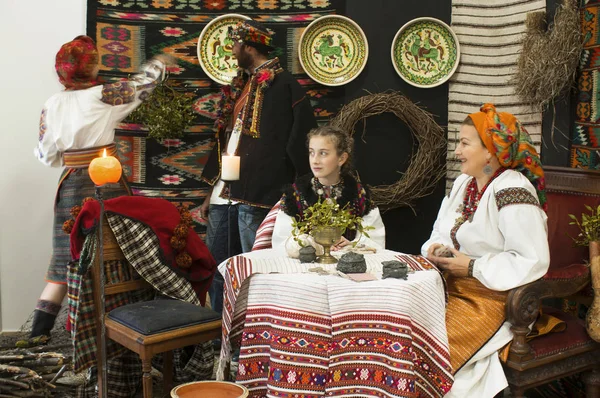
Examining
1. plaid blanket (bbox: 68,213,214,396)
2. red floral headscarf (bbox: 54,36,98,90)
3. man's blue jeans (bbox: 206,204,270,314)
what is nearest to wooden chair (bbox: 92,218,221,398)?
plaid blanket (bbox: 68,213,214,396)

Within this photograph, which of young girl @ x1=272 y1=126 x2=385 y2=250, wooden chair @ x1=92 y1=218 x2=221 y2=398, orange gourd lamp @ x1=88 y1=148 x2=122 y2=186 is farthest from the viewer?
young girl @ x1=272 y1=126 x2=385 y2=250

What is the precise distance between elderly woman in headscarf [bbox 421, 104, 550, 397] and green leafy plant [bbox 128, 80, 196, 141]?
7.37 ft

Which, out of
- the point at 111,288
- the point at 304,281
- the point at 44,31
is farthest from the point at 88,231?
the point at 44,31

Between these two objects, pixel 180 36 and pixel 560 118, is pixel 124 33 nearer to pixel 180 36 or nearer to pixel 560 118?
pixel 180 36

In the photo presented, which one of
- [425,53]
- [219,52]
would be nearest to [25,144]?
[219,52]

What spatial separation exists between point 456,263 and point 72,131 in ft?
8.64

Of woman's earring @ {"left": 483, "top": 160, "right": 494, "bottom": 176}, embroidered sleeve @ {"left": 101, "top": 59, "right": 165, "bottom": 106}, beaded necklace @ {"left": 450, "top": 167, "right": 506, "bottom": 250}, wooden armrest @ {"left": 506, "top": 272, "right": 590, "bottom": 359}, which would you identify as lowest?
wooden armrest @ {"left": 506, "top": 272, "right": 590, "bottom": 359}

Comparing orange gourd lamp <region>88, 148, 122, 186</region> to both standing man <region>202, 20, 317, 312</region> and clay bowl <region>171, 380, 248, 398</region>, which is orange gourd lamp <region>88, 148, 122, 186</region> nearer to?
clay bowl <region>171, 380, 248, 398</region>

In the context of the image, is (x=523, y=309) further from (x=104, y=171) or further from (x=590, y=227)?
(x=104, y=171)

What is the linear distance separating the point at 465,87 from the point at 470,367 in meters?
2.62

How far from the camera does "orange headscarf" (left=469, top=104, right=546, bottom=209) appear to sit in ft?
10.3

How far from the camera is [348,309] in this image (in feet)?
8.79

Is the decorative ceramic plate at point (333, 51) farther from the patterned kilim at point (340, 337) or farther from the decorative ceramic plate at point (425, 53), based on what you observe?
the patterned kilim at point (340, 337)

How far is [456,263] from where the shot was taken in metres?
3.15
